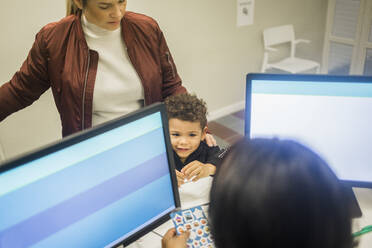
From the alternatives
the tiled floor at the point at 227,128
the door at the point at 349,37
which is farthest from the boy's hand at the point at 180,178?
the door at the point at 349,37

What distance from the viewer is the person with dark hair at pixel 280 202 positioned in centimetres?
48

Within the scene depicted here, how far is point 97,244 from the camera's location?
0.78 m

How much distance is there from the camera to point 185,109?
57.5 inches

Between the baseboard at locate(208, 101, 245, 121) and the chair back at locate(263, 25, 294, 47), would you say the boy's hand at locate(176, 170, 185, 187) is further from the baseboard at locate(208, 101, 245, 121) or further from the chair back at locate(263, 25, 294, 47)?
the chair back at locate(263, 25, 294, 47)

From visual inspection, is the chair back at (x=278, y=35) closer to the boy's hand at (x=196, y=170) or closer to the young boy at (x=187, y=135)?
the young boy at (x=187, y=135)

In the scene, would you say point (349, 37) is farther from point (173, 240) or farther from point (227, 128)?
point (173, 240)

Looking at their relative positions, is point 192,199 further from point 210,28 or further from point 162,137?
point 210,28

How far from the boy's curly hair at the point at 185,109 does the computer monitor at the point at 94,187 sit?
0.60m

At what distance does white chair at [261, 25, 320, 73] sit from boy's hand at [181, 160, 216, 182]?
7.95 ft

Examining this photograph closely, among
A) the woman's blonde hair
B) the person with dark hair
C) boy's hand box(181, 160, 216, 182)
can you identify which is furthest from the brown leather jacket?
the person with dark hair

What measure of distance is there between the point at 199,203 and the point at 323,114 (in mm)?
462

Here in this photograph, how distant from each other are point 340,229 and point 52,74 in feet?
4.14

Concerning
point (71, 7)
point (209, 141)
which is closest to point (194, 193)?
point (209, 141)

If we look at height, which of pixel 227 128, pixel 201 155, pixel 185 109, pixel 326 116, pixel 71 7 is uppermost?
pixel 71 7
